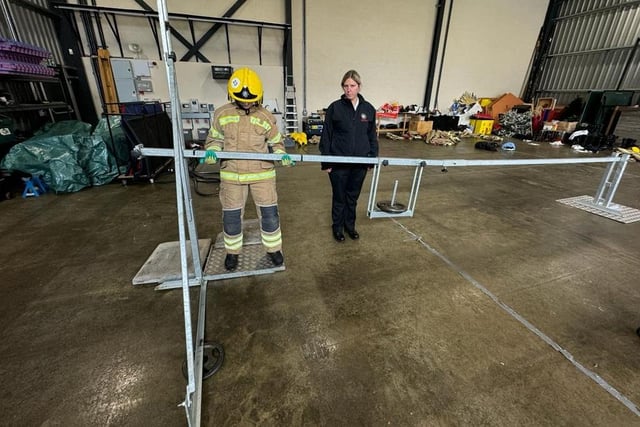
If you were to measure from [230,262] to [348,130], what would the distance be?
1.57 metres

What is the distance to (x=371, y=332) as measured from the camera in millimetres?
1845

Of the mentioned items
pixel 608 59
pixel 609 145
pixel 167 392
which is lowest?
pixel 167 392

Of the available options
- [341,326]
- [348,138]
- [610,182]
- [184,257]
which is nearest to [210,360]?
[184,257]

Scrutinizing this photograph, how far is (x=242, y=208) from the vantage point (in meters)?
2.21

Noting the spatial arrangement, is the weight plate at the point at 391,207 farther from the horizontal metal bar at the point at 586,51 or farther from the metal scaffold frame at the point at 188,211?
the horizontal metal bar at the point at 586,51

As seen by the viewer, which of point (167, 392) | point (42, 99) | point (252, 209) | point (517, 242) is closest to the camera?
point (167, 392)

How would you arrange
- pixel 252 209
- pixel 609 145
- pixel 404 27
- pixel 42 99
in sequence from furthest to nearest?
1. pixel 404 27
2. pixel 609 145
3. pixel 42 99
4. pixel 252 209

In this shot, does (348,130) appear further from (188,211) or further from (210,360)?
(210,360)

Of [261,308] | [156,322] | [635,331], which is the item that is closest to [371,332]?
[261,308]

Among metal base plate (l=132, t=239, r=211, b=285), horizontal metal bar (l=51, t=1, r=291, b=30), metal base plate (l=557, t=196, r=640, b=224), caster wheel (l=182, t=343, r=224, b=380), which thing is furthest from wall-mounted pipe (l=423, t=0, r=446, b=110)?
caster wheel (l=182, t=343, r=224, b=380)

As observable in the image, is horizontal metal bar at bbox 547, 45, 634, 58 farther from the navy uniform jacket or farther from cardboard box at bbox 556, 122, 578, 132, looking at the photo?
the navy uniform jacket

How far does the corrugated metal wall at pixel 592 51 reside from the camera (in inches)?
360

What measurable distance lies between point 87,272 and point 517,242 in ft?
13.7

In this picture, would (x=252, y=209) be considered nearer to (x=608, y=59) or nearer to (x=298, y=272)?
Answer: (x=298, y=272)
